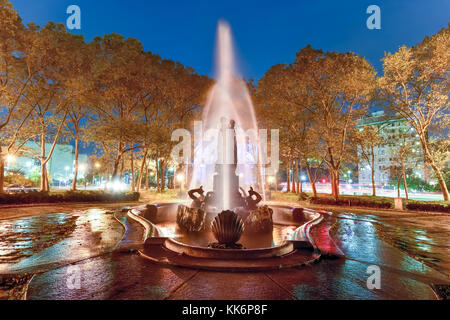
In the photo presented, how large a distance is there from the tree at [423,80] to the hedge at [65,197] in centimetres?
2714

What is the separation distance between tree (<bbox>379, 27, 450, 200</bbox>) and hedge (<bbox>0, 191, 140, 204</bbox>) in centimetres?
2714

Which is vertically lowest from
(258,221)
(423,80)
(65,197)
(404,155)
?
(258,221)

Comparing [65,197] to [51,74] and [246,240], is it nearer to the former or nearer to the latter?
[51,74]

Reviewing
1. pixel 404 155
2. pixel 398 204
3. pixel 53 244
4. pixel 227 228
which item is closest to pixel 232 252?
pixel 227 228

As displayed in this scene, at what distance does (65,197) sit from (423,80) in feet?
112

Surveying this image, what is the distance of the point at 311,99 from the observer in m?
25.3

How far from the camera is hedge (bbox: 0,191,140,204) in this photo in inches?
727

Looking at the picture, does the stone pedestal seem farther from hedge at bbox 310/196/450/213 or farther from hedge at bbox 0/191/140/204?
hedge at bbox 0/191/140/204

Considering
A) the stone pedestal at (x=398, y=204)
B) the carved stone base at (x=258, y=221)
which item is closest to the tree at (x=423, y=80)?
the stone pedestal at (x=398, y=204)

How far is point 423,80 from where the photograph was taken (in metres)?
22.4
